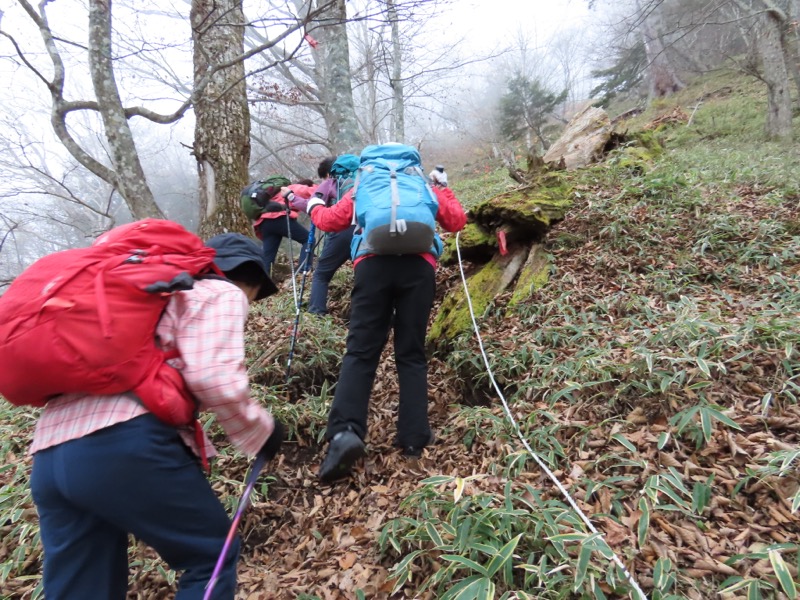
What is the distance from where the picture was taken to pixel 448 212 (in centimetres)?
295

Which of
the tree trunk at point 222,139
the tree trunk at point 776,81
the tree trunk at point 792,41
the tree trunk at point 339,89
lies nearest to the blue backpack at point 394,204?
the tree trunk at point 222,139

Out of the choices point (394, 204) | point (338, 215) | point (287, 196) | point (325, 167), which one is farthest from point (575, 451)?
point (287, 196)

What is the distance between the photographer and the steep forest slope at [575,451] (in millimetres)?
1836

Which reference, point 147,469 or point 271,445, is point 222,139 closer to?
point 271,445

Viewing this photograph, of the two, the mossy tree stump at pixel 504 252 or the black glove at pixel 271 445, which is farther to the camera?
the mossy tree stump at pixel 504 252

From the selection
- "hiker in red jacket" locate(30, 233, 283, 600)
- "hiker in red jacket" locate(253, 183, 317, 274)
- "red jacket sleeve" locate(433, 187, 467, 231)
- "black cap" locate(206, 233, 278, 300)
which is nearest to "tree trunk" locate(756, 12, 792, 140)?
"red jacket sleeve" locate(433, 187, 467, 231)

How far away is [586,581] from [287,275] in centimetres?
569

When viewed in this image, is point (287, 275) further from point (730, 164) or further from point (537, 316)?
point (730, 164)

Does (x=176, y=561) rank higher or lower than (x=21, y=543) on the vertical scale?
higher

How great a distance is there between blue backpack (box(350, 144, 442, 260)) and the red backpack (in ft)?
4.20

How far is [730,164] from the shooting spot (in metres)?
6.68

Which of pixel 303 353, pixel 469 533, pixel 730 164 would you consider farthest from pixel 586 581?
pixel 730 164

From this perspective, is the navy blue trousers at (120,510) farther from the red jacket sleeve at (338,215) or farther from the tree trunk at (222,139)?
the tree trunk at (222,139)

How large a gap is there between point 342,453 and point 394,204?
5.26 ft
